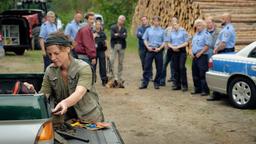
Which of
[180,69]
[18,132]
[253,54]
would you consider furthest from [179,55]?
[18,132]

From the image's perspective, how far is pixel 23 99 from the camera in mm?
3998

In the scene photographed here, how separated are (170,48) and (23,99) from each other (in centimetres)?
992

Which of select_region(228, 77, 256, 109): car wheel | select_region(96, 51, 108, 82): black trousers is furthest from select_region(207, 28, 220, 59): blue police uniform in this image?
select_region(96, 51, 108, 82): black trousers

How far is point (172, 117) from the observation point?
1048 cm

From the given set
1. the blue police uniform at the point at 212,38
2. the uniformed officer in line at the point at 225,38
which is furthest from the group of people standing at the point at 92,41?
the uniformed officer in line at the point at 225,38

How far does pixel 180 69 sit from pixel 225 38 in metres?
1.44

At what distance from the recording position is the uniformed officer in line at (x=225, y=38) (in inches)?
494

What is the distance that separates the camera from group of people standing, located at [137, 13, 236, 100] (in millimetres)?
12688

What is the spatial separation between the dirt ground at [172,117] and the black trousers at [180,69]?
0.27 metres

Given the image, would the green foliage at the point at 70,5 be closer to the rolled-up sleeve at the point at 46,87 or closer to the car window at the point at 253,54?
the car window at the point at 253,54

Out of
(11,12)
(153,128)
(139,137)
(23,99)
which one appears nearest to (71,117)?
(23,99)

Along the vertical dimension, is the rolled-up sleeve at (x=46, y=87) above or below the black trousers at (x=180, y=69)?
above

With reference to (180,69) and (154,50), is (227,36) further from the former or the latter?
(154,50)

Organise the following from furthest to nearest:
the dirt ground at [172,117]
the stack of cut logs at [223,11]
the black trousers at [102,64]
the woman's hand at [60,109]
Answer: the stack of cut logs at [223,11]
the black trousers at [102,64]
the dirt ground at [172,117]
the woman's hand at [60,109]
